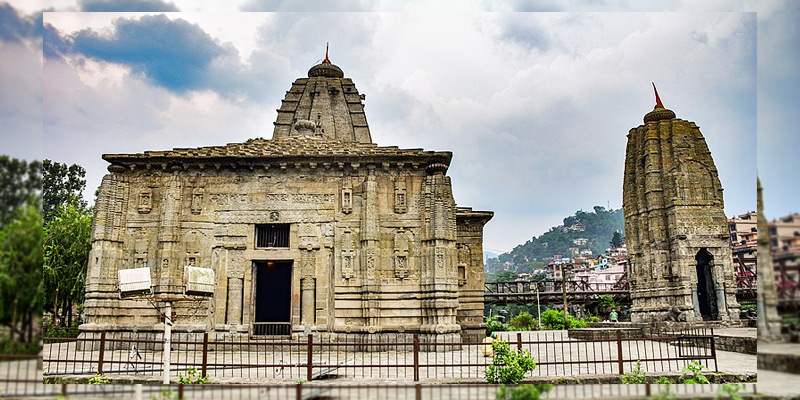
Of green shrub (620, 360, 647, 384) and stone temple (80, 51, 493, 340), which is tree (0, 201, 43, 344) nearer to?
stone temple (80, 51, 493, 340)

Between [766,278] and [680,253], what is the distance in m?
25.2

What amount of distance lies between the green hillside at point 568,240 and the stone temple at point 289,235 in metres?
147

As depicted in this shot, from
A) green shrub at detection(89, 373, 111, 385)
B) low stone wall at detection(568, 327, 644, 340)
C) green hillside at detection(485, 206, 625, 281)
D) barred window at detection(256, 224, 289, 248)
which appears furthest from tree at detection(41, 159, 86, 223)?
green hillside at detection(485, 206, 625, 281)

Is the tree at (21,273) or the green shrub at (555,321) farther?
the green shrub at (555,321)

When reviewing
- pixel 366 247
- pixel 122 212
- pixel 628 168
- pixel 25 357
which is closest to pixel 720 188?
pixel 628 168

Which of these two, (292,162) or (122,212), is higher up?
(292,162)

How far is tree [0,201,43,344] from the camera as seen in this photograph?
768 centimetres

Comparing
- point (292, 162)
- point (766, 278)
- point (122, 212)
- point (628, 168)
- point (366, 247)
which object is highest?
point (628, 168)

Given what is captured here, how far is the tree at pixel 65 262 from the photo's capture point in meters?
27.0

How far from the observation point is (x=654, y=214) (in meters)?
31.8

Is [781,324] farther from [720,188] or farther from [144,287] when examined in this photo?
[720,188]

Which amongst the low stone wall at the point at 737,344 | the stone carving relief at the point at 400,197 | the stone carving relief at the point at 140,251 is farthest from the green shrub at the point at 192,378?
the low stone wall at the point at 737,344

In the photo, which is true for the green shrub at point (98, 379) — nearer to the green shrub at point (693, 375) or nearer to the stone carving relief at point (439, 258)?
the stone carving relief at point (439, 258)

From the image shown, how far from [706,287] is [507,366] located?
24.8 m
